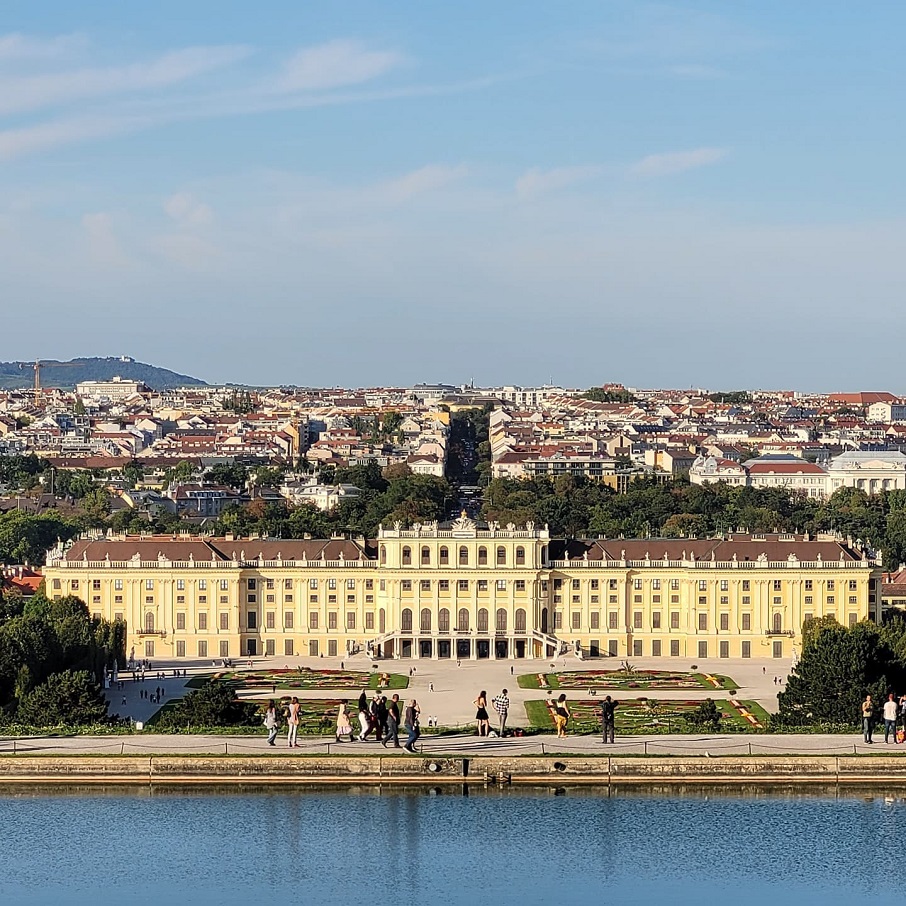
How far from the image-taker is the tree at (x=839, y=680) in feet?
202

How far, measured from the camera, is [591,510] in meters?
144

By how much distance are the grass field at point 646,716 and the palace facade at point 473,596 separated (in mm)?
19694

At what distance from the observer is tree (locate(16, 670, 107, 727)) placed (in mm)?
61125

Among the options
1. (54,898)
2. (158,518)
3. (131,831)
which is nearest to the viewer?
(54,898)

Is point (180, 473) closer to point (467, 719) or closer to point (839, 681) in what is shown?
point (467, 719)

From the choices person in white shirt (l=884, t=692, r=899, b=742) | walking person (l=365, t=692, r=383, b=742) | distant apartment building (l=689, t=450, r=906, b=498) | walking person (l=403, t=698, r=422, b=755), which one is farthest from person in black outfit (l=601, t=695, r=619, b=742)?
distant apartment building (l=689, t=450, r=906, b=498)

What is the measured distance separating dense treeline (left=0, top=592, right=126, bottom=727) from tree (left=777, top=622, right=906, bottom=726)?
18.8 meters

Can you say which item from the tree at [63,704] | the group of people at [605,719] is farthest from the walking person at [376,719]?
the tree at [63,704]

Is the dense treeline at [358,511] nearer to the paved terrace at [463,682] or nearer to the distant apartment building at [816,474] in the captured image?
the paved terrace at [463,682]

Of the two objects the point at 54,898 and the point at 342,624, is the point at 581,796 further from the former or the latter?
the point at 342,624

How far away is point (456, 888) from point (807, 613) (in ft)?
164

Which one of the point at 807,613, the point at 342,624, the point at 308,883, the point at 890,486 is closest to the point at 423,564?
the point at 342,624

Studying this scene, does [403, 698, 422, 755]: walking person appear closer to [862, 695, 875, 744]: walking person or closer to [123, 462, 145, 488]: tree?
[862, 695, 875, 744]: walking person

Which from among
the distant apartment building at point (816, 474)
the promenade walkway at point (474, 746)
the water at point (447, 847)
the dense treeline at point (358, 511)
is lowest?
the water at point (447, 847)
